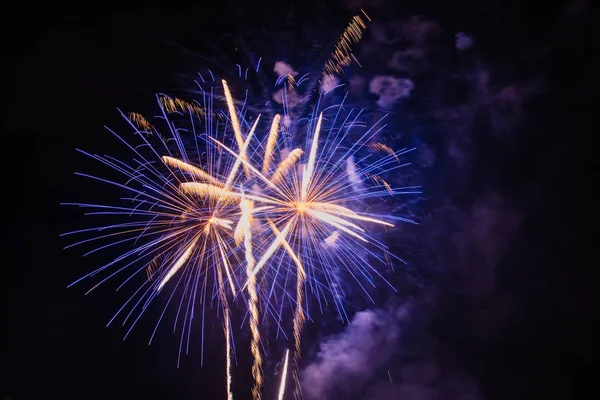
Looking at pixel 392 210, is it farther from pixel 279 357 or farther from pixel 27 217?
pixel 27 217

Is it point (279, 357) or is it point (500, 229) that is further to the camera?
point (279, 357)

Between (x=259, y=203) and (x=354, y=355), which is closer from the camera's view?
(x=259, y=203)

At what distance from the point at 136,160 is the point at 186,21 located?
2099 millimetres

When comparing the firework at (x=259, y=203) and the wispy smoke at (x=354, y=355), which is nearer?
the firework at (x=259, y=203)

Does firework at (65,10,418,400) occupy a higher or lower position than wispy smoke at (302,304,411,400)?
higher

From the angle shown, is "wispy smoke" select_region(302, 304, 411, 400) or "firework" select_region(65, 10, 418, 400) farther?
"wispy smoke" select_region(302, 304, 411, 400)

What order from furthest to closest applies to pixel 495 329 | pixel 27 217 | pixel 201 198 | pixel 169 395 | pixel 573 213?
pixel 169 395 → pixel 27 217 → pixel 495 329 → pixel 573 213 → pixel 201 198

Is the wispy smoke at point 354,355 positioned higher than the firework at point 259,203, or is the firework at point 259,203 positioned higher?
the firework at point 259,203

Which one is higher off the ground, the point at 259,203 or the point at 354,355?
the point at 259,203

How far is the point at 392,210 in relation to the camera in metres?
6.12

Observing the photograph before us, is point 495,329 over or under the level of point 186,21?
under

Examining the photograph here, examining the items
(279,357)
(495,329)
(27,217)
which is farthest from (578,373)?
(27,217)

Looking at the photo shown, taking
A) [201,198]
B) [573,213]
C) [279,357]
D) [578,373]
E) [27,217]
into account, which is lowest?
[578,373]

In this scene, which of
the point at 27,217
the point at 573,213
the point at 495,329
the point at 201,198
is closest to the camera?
the point at 201,198
